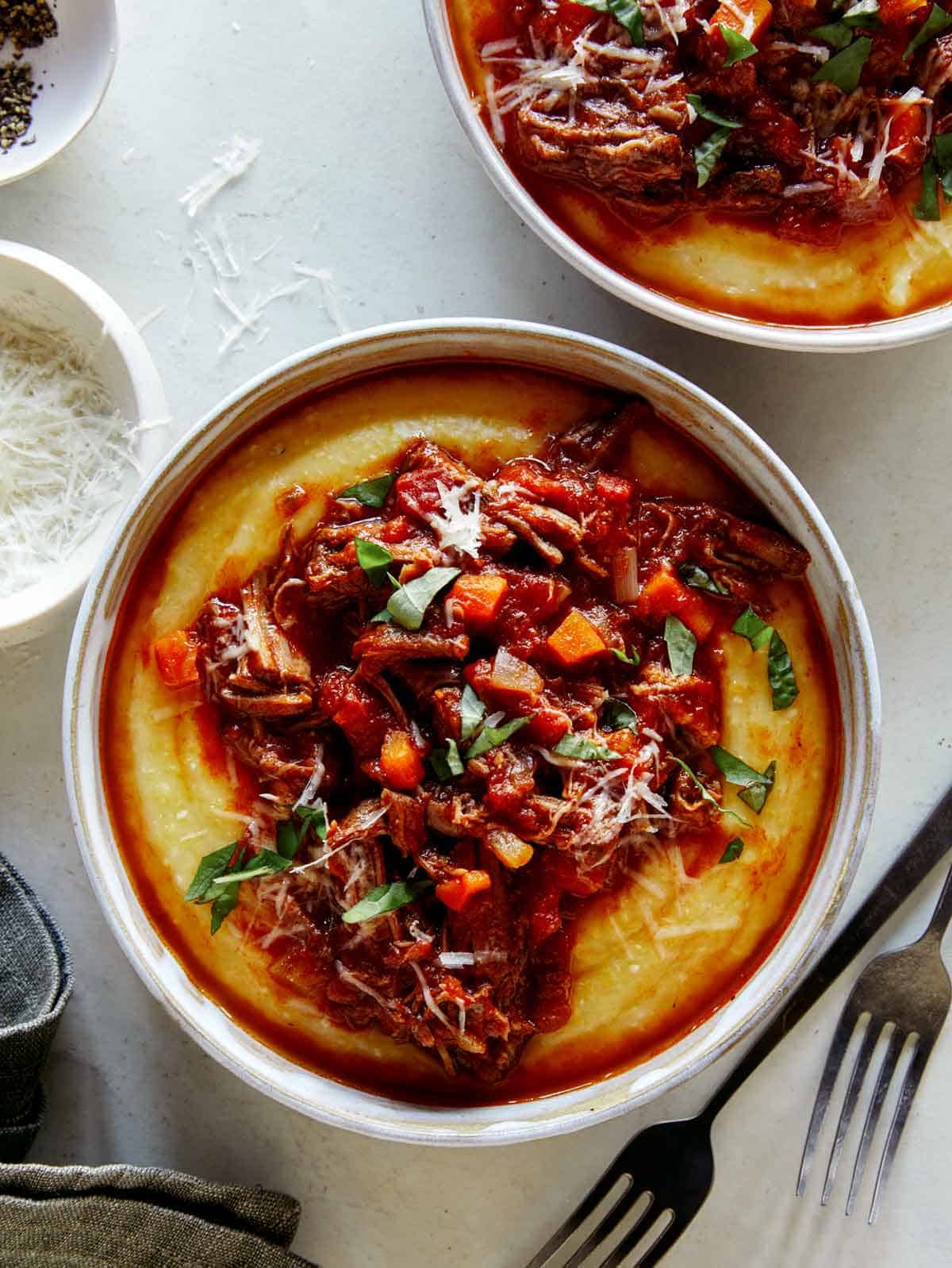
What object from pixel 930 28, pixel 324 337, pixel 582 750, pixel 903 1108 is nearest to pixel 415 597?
pixel 582 750

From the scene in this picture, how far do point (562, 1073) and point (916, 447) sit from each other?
73.8 inches

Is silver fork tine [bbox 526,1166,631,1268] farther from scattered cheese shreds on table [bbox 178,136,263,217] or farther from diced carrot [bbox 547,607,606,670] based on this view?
scattered cheese shreds on table [bbox 178,136,263,217]

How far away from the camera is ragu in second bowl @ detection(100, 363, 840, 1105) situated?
8.64ft

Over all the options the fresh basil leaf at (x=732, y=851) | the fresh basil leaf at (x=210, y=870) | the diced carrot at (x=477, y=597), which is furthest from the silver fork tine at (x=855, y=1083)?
the fresh basil leaf at (x=210, y=870)

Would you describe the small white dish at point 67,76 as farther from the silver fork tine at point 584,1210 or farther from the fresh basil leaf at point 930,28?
the silver fork tine at point 584,1210

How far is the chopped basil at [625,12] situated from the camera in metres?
2.74

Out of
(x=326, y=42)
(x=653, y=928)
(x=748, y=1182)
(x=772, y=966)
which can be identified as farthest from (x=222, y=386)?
(x=748, y=1182)

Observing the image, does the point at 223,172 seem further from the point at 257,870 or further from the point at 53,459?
the point at 257,870

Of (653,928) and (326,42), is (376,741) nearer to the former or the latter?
(653,928)

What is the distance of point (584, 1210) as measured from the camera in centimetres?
328

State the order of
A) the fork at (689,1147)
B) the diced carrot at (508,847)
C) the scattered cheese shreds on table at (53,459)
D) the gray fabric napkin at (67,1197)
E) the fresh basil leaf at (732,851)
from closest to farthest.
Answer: the diced carrot at (508,847), the fresh basil leaf at (732,851), the gray fabric napkin at (67,1197), the scattered cheese shreds on table at (53,459), the fork at (689,1147)

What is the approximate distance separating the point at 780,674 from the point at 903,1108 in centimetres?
136

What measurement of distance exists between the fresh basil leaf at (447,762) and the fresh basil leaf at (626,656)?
15.9 inches

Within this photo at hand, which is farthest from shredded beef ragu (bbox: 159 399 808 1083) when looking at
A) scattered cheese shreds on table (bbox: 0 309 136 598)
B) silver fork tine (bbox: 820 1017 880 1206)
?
silver fork tine (bbox: 820 1017 880 1206)
